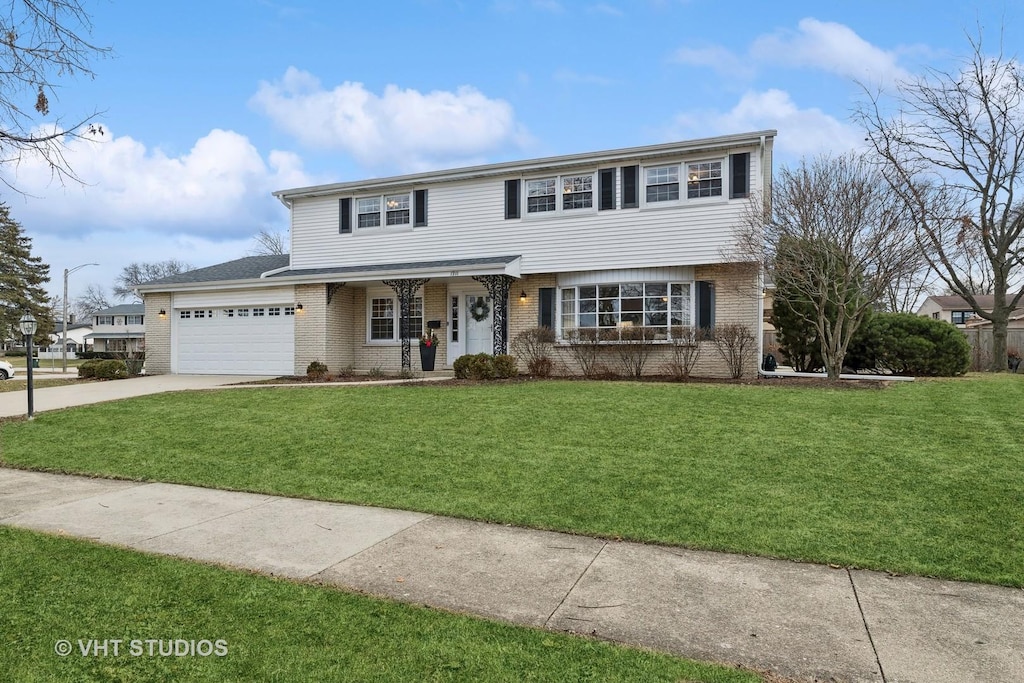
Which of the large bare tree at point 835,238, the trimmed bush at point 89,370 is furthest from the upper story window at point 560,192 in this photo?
the trimmed bush at point 89,370

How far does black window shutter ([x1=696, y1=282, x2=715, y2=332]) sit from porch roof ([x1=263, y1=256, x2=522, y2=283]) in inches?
183

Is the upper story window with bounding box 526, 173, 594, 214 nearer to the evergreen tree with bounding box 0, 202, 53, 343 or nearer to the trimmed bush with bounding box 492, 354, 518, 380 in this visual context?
the trimmed bush with bounding box 492, 354, 518, 380

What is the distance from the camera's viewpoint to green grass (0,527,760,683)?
258 centimetres

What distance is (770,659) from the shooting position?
9.01ft

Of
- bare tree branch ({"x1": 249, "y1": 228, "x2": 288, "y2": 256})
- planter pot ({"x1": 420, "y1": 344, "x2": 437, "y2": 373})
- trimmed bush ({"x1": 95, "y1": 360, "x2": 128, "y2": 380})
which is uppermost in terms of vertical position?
bare tree branch ({"x1": 249, "y1": 228, "x2": 288, "y2": 256})

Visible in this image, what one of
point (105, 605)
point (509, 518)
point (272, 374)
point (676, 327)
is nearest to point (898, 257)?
point (676, 327)

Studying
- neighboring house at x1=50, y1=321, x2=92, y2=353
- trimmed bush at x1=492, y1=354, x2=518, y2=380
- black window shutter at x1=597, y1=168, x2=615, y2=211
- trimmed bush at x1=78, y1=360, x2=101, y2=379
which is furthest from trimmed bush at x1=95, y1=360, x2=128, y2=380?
neighboring house at x1=50, y1=321, x2=92, y2=353

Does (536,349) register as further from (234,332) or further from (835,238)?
(234,332)

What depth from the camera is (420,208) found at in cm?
1722

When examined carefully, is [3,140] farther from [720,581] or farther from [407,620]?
[720,581]

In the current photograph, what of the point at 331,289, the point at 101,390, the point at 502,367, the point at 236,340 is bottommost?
the point at 101,390

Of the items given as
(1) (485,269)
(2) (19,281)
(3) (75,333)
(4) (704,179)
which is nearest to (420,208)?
(1) (485,269)

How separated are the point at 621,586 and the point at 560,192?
1332cm

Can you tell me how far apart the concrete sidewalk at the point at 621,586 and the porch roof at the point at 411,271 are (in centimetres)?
1026
